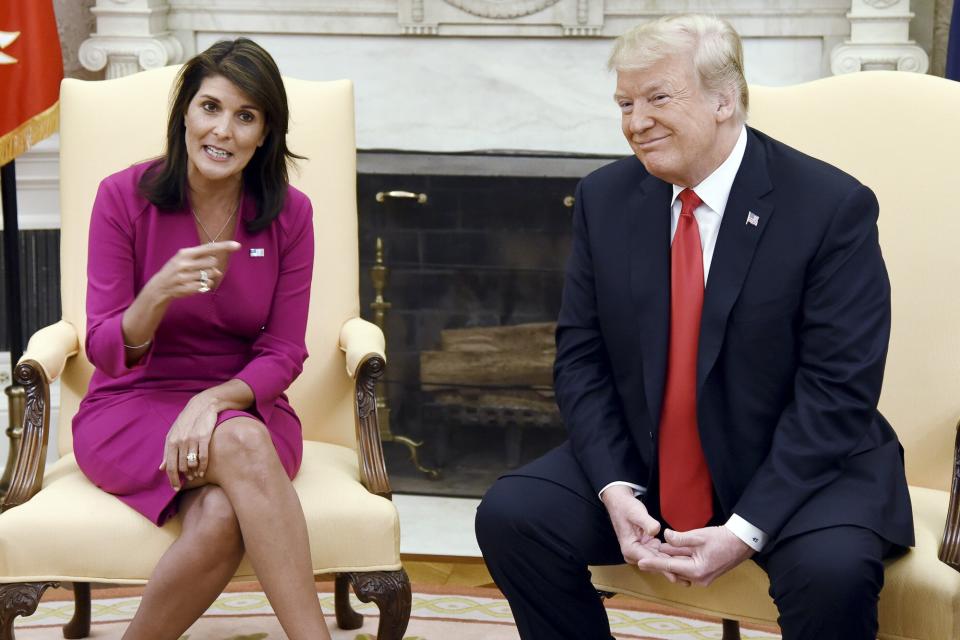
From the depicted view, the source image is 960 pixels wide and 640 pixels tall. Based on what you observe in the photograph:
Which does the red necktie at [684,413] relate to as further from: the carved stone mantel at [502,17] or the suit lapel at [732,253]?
the carved stone mantel at [502,17]

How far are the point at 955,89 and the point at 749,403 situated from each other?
0.84 m

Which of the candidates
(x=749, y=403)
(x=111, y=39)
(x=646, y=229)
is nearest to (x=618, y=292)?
(x=646, y=229)

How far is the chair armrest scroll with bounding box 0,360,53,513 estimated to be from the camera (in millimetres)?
2406

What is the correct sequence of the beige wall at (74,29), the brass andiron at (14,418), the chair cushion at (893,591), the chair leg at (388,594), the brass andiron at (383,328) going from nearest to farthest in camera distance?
the chair cushion at (893,591) → the chair leg at (388,594) → the brass andiron at (14,418) → the brass andiron at (383,328) → the beige wall at (74,29)

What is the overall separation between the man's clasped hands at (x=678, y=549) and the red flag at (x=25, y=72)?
221cm

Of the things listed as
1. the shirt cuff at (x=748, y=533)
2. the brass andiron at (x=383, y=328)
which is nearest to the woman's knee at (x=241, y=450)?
the shirt cuff at (x=748, y=533)

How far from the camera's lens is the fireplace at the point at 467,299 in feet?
12.8

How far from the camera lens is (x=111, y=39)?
3.94m

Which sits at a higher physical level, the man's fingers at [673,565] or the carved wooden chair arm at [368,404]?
the carved wooden chair arm at [368,404]

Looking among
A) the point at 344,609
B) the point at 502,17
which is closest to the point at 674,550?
the point at 344,609

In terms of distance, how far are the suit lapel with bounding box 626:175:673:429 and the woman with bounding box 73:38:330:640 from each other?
2.17 ft

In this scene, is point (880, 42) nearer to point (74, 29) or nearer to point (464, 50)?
point (464, 50)

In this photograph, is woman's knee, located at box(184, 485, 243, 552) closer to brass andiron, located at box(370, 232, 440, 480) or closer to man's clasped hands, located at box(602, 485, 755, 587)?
man's clasped hands, located at box(602, 485, 755, 587)

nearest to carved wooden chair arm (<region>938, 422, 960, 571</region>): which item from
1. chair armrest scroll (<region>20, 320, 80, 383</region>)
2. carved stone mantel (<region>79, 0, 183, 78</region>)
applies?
chair armrest scroll (<region>20, 320, 80, 383</region>)
